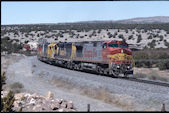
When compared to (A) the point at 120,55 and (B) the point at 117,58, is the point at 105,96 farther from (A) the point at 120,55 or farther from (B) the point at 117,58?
(A) the point at 120,55

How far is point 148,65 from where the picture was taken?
39750 mm

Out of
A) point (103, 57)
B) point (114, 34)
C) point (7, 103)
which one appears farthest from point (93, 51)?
point (114, 34)

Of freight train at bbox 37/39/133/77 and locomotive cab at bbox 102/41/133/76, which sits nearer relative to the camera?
locomotive cab at bbox 102/41/133/76

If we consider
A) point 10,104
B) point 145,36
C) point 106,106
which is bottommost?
point 106,106

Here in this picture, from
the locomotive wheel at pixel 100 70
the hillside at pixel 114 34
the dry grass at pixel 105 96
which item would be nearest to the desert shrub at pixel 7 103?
the dry grass at pixel 105 96

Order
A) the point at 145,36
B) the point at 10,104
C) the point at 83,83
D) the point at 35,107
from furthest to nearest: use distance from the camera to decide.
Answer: the point at 145,36 < the point at 83,83 < the point at 35,107 < the point at 10,104

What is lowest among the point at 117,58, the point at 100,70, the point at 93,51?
the point at 100,70

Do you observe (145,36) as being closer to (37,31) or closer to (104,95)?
(37,31)

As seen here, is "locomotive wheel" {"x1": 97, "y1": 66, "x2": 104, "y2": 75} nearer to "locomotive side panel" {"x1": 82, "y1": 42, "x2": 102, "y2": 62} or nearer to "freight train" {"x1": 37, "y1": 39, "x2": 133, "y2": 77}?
"freight train" {"x1": 37, "y1": 39, "x2": 133, "y2": 77}

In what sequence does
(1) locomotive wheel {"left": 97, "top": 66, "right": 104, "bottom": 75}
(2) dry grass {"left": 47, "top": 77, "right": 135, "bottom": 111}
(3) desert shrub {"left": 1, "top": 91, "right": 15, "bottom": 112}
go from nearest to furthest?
(3) desert shrub {"left": 1, "top": 91, "right": 15, "bottom": 112} < (2) dry grass {"left": 47, "top": 77, "right": 135, "bottom": 111} < (1) locomotive wheel {"left": 97, "top": 66, "right": 104, "bottom": 75}

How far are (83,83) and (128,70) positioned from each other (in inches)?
182

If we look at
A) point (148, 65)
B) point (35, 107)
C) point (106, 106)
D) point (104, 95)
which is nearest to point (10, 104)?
point (35, 107)

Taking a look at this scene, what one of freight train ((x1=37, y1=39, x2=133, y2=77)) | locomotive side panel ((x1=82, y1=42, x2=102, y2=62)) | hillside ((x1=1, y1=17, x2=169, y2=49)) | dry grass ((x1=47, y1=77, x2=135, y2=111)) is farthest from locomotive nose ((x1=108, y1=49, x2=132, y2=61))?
hillside ((x1=1, y1=17, x2=169, y2=49))

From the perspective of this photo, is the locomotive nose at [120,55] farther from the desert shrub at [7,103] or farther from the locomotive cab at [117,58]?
the desert shrub at [7,103]
